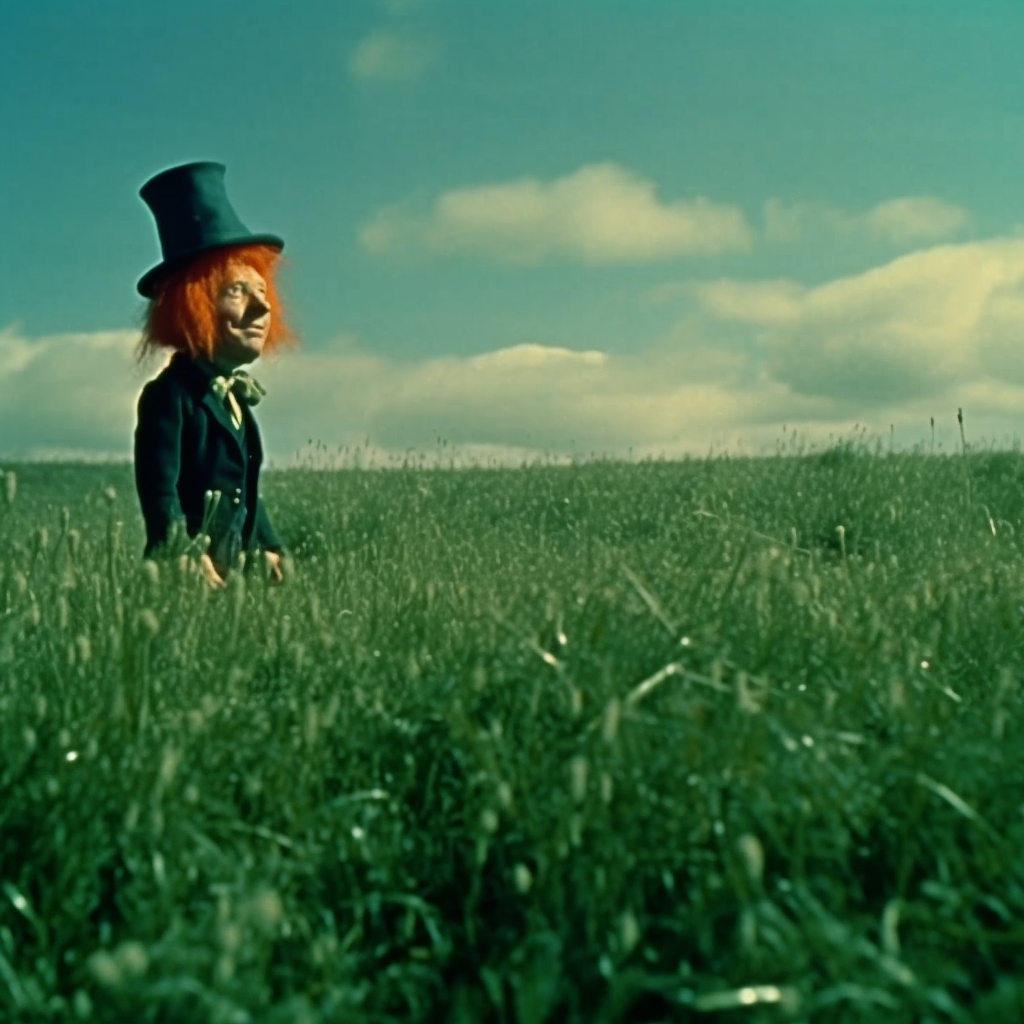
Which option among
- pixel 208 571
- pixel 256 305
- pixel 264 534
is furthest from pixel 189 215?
pixel 208 571

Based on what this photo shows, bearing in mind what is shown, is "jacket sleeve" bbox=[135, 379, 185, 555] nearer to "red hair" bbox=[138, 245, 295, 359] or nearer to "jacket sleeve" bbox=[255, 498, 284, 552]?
"red hair" bbox=[138, 245, 295, 359]

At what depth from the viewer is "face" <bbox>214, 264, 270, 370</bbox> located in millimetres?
5926

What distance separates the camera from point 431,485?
11.9 m

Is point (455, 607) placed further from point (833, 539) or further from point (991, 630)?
point (833, 539)

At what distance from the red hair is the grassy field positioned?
8.54ft

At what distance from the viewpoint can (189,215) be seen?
588 cm

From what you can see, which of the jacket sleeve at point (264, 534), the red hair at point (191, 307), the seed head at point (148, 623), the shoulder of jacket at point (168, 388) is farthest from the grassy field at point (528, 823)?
the jacket sleeve at point (264, 534)

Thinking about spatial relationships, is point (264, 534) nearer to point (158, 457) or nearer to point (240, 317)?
point (158, 457)

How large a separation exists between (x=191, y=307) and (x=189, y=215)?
0.39 meters

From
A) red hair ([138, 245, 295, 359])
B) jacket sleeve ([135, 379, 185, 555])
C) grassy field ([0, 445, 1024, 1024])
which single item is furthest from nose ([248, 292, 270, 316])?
grassy field ([0, 445, 1024, 1024])

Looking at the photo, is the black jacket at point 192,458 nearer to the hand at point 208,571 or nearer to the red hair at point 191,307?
the red hair at point 191,307

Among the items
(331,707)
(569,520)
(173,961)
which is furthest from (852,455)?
(173,961)

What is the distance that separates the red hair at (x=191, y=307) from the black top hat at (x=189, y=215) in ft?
0.21

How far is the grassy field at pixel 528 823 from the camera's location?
1998 mm
